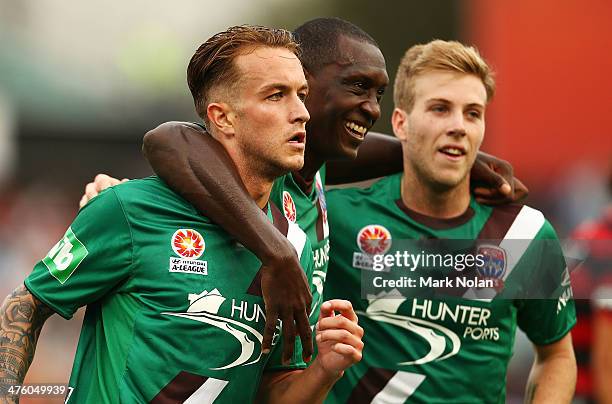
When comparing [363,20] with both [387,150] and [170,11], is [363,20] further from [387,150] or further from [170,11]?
[387,150]

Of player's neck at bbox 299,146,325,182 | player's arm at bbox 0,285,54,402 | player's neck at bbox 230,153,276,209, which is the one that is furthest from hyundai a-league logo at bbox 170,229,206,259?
player's neck at bbox 299,146,325,182

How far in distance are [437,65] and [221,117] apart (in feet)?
5.29

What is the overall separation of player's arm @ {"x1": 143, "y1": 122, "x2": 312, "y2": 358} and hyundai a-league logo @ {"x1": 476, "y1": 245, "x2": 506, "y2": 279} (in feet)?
4.85

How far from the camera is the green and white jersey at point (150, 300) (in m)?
3.71

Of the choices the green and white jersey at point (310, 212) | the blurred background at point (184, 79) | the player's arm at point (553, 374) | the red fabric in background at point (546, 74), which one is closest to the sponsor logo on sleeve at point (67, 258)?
the green and white jersey at point (310, 212)

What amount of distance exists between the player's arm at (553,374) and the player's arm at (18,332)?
2.38 meters

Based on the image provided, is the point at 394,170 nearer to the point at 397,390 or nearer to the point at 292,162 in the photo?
the point at 397,390

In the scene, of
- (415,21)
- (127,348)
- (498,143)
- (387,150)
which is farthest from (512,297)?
(415,21)

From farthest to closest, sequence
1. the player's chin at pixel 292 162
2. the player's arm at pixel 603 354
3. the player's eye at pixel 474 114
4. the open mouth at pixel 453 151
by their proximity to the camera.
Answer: the player's arm at pixel 603 354
the player's eye at pixel 474 114
the open mouth at pixel 453 151
the player's chin at pixel 292 162

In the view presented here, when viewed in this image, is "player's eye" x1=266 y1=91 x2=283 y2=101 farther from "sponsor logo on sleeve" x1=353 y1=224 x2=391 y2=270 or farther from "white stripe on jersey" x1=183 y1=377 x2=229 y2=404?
"sponsor logo on sleeve" x1=353 y1=224 x2=391 y2=270

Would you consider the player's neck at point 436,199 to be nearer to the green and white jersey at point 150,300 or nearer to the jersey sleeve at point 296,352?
the jersey sleeve at point 296,352

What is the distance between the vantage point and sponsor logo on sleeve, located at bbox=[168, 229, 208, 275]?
378 cm

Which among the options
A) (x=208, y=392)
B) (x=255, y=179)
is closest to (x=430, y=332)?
(x=255, y=179)

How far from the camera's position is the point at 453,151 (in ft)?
16.7
